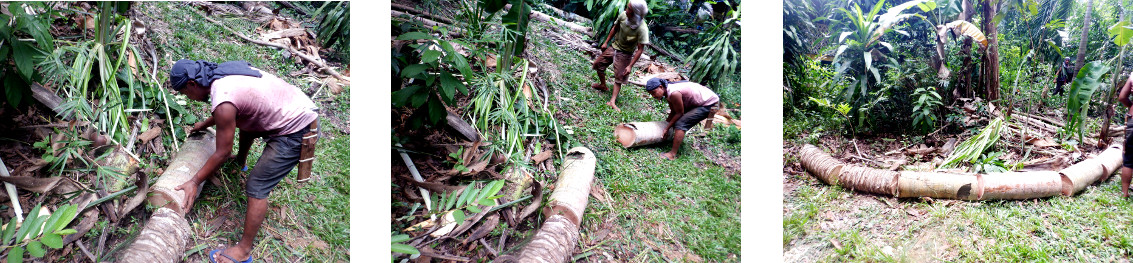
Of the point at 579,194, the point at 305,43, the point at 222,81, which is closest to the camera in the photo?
the point at 222,81

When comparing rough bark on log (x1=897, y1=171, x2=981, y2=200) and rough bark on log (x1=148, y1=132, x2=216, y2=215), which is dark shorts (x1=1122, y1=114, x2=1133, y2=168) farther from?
rough bark on log (x1=148, y1=132, x2=216, y2=215)

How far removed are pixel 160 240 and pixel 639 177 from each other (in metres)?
Result: 1.76

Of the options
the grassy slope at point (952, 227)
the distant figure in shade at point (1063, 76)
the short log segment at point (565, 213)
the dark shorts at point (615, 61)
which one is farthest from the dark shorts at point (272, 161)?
the distant figure in shade at point (1063, 76)

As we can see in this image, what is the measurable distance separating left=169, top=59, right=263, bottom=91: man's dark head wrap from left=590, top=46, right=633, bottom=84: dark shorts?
4.13ft

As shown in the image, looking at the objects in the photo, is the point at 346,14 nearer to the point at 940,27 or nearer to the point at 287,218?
the point at 287,218

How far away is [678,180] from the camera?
215 centimetres

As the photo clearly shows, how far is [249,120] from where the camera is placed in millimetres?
1849

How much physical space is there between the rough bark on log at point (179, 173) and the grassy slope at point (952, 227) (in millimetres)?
2326

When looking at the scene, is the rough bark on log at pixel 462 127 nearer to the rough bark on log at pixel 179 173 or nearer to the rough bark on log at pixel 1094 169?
the rough bark on log at pixel 179 173

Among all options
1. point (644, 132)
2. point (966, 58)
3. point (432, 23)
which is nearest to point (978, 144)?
point (966, 58)

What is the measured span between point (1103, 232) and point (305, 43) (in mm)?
3150

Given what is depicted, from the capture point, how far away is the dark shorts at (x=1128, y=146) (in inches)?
80.9

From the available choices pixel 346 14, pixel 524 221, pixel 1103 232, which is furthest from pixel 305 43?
pixel 1103 232

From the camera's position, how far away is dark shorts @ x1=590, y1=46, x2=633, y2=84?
209 cm
